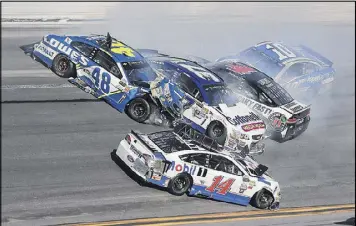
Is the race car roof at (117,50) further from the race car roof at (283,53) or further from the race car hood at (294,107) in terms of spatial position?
the race car roof at (283,53)

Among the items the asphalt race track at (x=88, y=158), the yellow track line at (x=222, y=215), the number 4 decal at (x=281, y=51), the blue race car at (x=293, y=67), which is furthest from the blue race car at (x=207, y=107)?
the number 4 decal at (x=281, y=51)

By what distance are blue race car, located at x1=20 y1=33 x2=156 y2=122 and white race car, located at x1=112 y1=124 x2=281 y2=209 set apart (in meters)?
2.46

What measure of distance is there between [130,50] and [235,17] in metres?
12.3

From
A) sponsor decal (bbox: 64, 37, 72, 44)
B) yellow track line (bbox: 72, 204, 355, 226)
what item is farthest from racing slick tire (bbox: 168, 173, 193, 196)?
sponsor decal (bbox: 64, 37, 72, 44)

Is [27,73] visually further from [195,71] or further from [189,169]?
[189,169]

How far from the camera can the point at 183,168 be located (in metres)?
13.9

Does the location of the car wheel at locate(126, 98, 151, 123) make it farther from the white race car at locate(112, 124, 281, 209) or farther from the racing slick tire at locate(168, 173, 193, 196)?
the racing slick tire at locate(168, 173, 193, 196)

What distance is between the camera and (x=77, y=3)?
27.3 m

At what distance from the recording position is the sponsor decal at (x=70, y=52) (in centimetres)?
1733

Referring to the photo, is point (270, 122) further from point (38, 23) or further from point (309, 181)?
point (38, 23)

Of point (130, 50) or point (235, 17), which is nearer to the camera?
point (130, 50)

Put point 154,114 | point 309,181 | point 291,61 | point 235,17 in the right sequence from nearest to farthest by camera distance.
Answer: point 309,181 → point 154,114 → point 291,61 → point 235,17

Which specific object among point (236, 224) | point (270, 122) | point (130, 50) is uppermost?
point (130, 50)

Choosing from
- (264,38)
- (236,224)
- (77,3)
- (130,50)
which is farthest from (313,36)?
(236,224)
